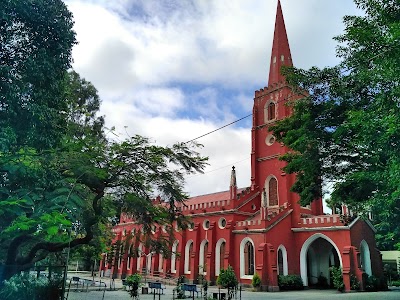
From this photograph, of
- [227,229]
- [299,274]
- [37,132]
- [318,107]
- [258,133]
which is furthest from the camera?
[258,133]

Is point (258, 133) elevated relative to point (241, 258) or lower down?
elevated

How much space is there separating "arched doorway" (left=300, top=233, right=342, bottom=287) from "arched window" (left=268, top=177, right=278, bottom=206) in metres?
4.67

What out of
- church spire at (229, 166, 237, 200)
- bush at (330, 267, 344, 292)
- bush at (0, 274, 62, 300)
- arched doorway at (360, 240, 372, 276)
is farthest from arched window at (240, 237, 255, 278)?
bush at (0, 274, 62, 300)

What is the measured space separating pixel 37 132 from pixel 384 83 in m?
10.4

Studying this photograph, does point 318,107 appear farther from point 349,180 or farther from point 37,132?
point 37,132

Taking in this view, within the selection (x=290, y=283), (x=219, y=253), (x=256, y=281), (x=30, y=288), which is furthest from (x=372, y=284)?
(x=30, y=288)

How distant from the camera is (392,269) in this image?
1347 inches

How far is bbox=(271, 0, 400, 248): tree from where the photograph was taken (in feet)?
31.9

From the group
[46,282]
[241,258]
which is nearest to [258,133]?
[241,258]

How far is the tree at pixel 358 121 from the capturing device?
9.73 meters

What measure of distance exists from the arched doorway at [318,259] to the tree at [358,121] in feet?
41.1

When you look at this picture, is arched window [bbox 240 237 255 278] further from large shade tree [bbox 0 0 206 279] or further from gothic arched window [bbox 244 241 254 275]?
large shade tree [bbox 0 0 206 279]

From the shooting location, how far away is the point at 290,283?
77.5 feet

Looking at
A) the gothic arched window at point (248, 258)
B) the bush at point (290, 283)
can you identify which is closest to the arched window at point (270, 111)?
the gothic arched window at point (248, 258)
